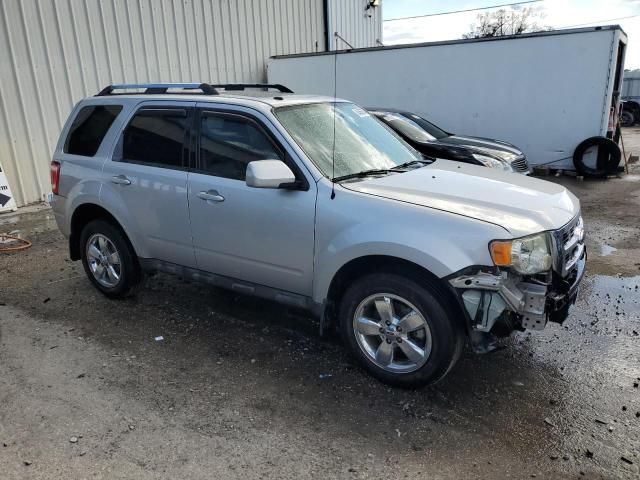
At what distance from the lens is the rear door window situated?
4.12 m

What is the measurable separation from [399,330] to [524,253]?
34.7 inches

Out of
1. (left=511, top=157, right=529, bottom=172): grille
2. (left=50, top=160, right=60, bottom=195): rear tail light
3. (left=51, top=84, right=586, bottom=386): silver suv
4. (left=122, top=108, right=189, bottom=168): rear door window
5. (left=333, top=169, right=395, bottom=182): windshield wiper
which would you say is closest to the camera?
(left=51, top=84, right=586, bottom=386): silver suv

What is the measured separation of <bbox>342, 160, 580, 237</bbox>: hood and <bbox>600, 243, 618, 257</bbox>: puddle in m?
2.87

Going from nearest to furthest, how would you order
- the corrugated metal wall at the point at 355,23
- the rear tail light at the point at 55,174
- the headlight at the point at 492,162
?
1. the rear tail light at the point at 55,174
2. the headlight at the point at 492,162
3. the corrugated metal wall at the point at 355,23

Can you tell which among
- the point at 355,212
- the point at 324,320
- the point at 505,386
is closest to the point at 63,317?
the point at 324,320

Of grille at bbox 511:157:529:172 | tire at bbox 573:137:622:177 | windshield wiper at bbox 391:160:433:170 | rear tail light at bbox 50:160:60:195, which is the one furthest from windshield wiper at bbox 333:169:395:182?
tire at bbox 573:137:622:177

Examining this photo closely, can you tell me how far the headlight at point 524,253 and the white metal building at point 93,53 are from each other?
8786mm

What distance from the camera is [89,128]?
4.77 meters

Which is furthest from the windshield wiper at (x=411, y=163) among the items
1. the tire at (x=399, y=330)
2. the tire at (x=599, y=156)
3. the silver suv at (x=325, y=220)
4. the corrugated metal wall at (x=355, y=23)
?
the corrugated metal wall at (x=355, y=23)

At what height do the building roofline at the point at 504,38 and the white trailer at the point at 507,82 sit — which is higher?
the building roofline at the point at 504,38

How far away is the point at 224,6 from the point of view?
12.2 m

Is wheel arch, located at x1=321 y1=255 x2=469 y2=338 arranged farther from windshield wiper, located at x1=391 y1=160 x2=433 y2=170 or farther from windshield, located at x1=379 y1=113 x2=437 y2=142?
windshield, located at x1=379 y1=113 x2=437 y2=142

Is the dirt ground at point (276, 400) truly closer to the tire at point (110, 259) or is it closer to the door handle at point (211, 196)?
the tire at point (110, 259)

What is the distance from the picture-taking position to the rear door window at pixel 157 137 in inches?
162
